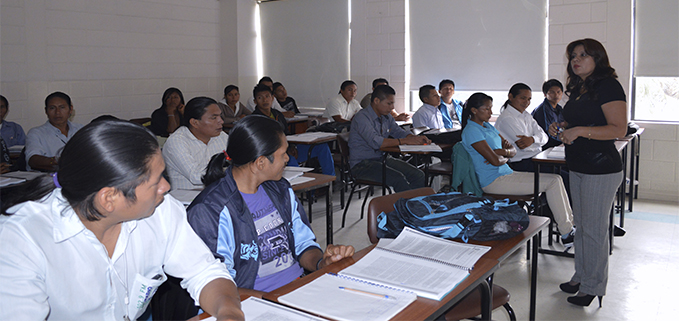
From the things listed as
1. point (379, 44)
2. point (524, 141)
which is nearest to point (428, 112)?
point (379, 44)

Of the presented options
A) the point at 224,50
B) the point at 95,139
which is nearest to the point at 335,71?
the point at 224,50

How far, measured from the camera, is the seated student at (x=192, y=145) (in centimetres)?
299

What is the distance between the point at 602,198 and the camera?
8.67 feet

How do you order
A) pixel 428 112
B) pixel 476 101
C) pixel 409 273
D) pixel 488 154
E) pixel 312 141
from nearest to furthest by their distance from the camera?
pixel 409 273 → pixel 488 154 → pixel 476 101 → pixel 312 141 → pixel 428 112

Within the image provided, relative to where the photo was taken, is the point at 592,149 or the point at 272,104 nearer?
the point at 592,149

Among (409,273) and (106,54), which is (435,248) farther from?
(106,54)

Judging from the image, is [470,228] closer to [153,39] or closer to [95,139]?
[95,139]

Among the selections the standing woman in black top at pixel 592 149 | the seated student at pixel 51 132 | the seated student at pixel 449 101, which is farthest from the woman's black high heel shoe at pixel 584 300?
the seated student at pixel 449 101

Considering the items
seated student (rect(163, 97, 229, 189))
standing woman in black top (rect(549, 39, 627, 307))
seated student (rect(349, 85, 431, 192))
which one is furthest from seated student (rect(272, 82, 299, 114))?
standing woman in black top (rect(549, 39, 627, 307))

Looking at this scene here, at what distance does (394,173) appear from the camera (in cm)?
420

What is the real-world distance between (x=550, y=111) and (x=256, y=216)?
377 cm

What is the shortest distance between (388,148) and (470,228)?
2.46 metres

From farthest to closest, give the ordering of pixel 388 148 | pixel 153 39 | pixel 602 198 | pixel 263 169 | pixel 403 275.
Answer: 1. pixel 153 39
2. pixel 388 148
3. pixel 602 198
4. pixel 263 169
5. pixel 403 275

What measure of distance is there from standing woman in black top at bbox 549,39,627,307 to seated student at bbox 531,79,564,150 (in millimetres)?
2026
